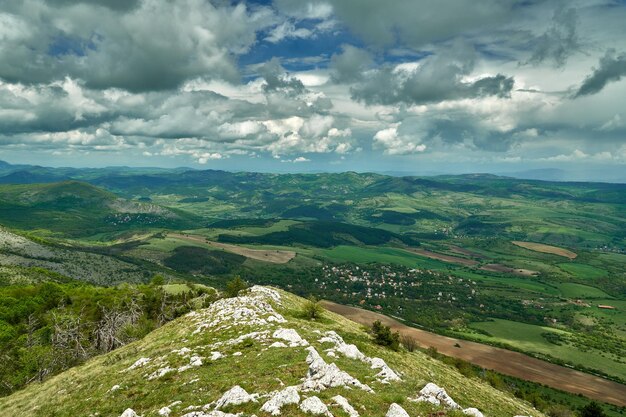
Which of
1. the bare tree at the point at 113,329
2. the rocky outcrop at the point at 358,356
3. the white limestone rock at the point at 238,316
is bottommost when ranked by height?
the bare tree at the point at 113,329

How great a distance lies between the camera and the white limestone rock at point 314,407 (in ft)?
93.2

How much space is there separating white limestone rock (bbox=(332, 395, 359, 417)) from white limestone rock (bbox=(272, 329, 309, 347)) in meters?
20.6

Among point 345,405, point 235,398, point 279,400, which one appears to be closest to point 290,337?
point 235,398

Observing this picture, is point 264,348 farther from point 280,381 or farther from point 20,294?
point 20,294

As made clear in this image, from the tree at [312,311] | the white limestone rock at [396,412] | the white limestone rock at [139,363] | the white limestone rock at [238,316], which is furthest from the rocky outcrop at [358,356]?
the tree at [312,311]

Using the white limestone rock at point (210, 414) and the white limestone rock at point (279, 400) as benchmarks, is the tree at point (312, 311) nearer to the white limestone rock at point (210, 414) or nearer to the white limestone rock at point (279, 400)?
the white limestone rock at point (279, 400)

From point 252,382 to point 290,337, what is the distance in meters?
17.3

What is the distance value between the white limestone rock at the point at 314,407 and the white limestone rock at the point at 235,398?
540 centimetres

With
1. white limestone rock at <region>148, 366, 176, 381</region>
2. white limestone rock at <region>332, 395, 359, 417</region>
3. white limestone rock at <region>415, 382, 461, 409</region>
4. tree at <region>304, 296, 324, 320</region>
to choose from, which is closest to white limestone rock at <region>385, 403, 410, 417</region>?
white limestone rock at <region>332, 395, 359, 417</region>

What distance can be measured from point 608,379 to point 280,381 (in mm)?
244044

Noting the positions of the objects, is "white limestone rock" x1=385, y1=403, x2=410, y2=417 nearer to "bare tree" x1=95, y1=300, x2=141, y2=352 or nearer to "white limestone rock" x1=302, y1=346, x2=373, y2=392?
"white limestone rock" x1=302, y1=346, x2=373, y2=392

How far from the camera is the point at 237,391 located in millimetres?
32312

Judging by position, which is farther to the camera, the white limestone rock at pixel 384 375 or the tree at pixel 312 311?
the tree at pixel 312 311

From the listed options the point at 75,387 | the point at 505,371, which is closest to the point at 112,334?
the point at 75,387
